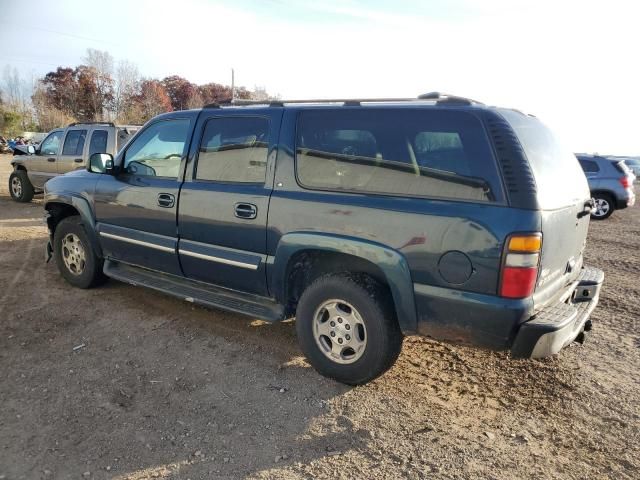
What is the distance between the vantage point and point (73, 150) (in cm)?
1013

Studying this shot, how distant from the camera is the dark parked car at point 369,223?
8.70 feet

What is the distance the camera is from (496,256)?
2580mm

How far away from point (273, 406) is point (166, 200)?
2.05m

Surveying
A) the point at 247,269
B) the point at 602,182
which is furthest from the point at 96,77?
the point at 247,269

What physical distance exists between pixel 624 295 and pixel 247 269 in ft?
14.9

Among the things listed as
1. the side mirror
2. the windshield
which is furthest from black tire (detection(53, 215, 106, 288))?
the windshield

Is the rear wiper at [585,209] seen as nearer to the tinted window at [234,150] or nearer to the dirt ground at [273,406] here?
the dirt ground at [273,406]

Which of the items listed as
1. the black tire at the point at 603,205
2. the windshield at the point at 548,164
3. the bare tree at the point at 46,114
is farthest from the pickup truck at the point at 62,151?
the bare tree at the point at 46,114

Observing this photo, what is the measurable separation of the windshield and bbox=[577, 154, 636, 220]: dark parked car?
9.91 metres

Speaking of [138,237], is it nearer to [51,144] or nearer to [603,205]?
[51,144]

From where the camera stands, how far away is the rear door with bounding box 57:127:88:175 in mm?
9945

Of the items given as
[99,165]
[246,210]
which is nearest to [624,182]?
[246,210]

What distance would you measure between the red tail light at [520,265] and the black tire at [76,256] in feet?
13.5

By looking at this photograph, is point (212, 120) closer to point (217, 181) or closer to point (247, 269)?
point (217, 181)
